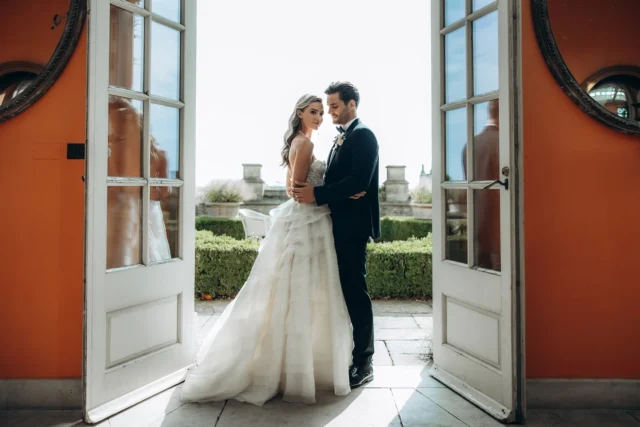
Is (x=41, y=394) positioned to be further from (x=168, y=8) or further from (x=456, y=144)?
(x=456, y=144)

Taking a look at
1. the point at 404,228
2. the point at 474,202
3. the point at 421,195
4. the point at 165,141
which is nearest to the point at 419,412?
the point at 474,202

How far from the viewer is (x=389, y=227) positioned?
885 centimetres

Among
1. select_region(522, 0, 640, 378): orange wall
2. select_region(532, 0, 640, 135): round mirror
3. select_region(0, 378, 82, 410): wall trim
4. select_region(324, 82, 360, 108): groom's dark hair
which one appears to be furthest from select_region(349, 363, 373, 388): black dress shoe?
select_region(532, 0, 640, 135): round mirror

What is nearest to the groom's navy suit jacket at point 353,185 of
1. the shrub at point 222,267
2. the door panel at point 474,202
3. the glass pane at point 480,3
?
the door panel at point 474,202

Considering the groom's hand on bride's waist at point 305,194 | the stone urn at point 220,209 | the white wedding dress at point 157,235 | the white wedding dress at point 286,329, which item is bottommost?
the white wedding dress at point 286,329

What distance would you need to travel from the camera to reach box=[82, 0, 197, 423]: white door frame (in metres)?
2.17

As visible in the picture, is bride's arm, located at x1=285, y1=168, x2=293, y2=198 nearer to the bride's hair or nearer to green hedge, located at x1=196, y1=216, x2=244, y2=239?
the bride's hair

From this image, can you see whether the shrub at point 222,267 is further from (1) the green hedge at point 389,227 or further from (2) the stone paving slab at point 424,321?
(1) the green hedge at point 389,227

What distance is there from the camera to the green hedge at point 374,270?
16.7ft

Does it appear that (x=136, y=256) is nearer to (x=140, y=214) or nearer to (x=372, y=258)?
(x=140, y=214)

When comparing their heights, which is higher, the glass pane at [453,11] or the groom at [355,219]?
the glass pane at [453,11]

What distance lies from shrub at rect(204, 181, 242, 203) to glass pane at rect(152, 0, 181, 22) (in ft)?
27.6

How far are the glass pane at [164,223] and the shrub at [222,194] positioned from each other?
27.5 feet

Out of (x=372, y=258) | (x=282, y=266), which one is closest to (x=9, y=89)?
(x=282, y=266)
